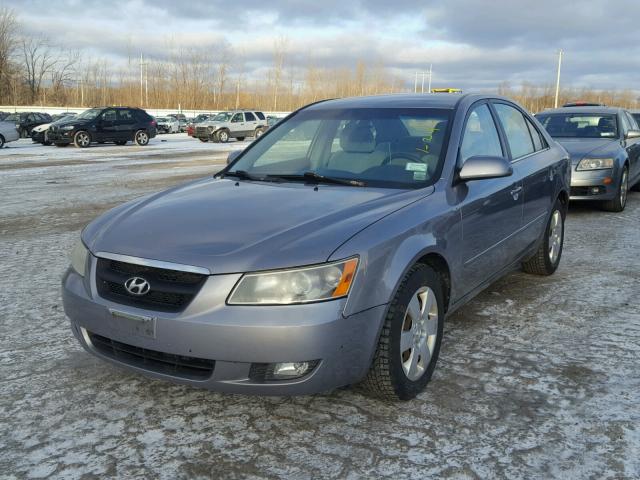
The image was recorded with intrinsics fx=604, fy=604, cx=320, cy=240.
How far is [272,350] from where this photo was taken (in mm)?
2471

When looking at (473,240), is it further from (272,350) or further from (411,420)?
(272,350)

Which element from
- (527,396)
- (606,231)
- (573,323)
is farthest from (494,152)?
(606,231)

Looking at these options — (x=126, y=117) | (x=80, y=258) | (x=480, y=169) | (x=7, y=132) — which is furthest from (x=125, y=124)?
(x=480, y=169)

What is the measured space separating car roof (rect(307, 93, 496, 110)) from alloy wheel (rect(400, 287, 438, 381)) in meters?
1.47

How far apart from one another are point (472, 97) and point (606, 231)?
4167mm

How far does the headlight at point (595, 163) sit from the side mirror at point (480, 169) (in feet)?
18.5

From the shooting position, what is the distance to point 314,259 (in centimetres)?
254

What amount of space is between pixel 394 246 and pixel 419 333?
0.56 meters

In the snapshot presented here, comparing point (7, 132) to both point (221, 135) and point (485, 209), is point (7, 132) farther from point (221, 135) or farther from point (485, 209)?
point (485, 209)

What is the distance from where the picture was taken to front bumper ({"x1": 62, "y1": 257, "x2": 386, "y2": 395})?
2.46 meters

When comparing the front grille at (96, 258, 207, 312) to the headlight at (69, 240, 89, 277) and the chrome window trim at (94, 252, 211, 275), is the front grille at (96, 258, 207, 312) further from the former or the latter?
the headlight at (69, 240, 89, 277)

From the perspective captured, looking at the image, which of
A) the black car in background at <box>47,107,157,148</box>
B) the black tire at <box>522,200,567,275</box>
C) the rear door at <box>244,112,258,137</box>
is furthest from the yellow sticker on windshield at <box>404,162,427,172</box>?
the rear door at <box>244,112,258,137</box>

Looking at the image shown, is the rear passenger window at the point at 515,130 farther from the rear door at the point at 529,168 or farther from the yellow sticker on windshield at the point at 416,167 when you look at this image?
the yellow sticker on windshield at the point at 416,167

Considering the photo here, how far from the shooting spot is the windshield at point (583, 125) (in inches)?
377
